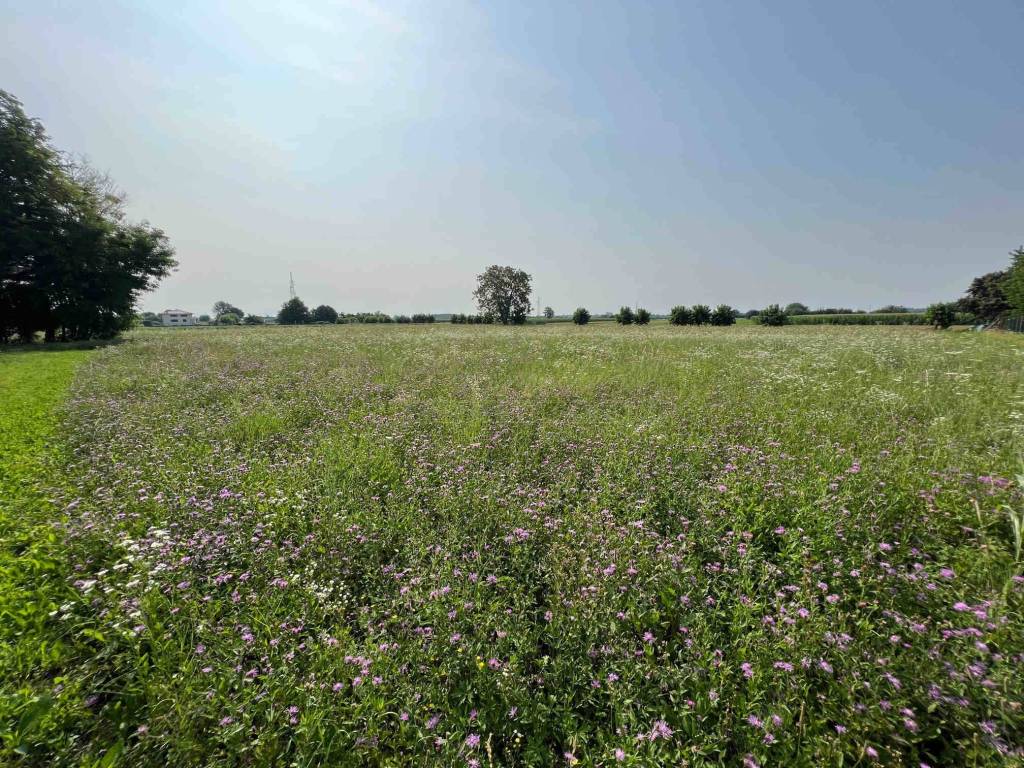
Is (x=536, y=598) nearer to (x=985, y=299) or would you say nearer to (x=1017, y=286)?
(x=1017, y=286)

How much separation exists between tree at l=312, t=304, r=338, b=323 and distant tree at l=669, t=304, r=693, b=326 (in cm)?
8716

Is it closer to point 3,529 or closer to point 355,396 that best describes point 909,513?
point 3,529

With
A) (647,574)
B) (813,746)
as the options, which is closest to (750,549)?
(647,574)

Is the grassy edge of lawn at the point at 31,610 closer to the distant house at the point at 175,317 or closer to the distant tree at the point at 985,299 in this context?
the distant tree at the point at 985,299

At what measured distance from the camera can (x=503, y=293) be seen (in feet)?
303

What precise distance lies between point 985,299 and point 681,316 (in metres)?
46.6

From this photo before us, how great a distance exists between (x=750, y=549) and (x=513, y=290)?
92.4 metres

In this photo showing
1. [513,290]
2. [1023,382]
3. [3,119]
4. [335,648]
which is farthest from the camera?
[513,290]

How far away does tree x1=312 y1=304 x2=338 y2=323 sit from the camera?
10914 centimetres

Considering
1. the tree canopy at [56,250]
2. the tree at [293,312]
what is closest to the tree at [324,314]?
the tree at [293,312]

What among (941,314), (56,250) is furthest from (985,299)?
(56,250)

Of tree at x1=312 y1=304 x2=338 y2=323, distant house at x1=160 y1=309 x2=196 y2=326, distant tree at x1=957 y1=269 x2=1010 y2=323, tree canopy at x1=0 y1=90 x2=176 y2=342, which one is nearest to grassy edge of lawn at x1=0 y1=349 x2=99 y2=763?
tree canopy at x1=0 y1=90 x2=176 y2=342

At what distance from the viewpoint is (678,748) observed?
78.2 inches

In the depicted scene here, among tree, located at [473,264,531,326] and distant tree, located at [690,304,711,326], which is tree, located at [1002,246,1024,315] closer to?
distant tree, located at [690,304,711,326]
